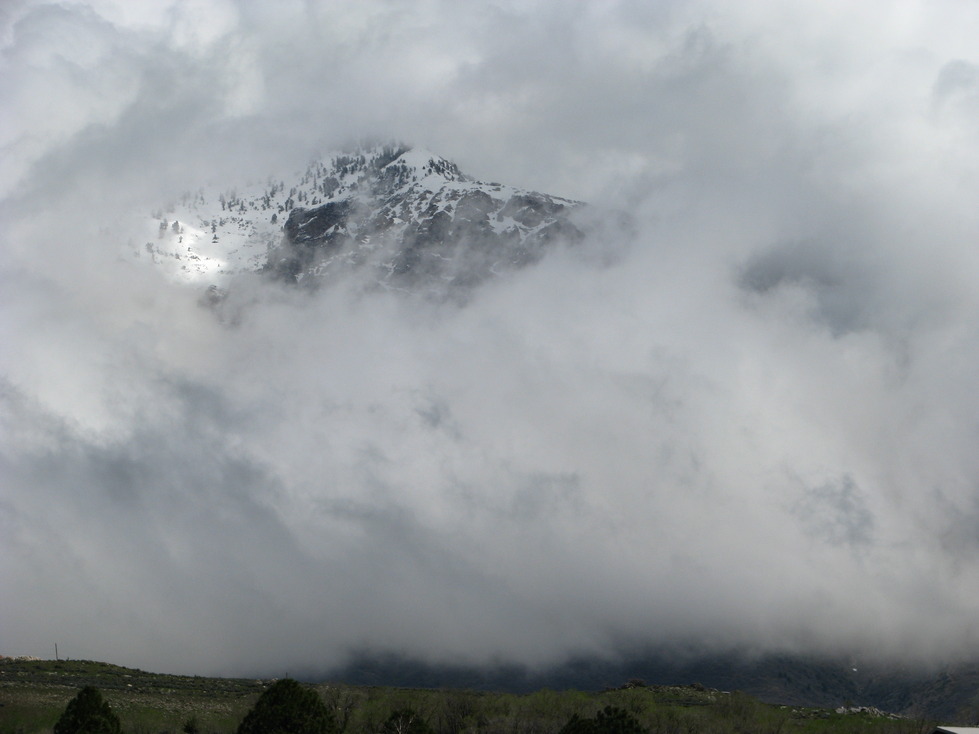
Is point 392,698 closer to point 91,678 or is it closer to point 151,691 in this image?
point 151,691

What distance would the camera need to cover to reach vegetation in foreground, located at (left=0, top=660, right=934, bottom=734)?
153 meters

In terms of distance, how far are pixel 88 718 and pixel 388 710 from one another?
53863 millimetres

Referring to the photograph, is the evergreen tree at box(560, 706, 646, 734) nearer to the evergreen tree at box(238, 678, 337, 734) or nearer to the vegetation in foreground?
the vegetation in foreground

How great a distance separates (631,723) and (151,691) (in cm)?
9457

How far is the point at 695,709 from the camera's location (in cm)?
17975

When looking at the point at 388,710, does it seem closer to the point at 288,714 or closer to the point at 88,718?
the point at 288,714

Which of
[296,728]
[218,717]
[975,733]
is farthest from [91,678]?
[975,733]

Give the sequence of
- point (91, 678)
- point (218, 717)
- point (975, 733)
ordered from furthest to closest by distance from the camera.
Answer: point (91, 678), point (218, 717), point (975, 733)

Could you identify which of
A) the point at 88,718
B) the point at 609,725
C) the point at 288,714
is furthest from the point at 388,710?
the point at 609,725

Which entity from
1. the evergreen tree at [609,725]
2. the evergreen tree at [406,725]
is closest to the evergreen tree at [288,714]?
the evergreen tree at [406,725]

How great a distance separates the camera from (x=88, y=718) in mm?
122000

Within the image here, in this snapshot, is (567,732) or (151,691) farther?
(151,691)

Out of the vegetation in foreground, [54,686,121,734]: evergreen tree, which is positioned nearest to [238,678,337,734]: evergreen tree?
the vegetation in foreground

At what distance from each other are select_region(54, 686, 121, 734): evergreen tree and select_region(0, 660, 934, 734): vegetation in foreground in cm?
1698
